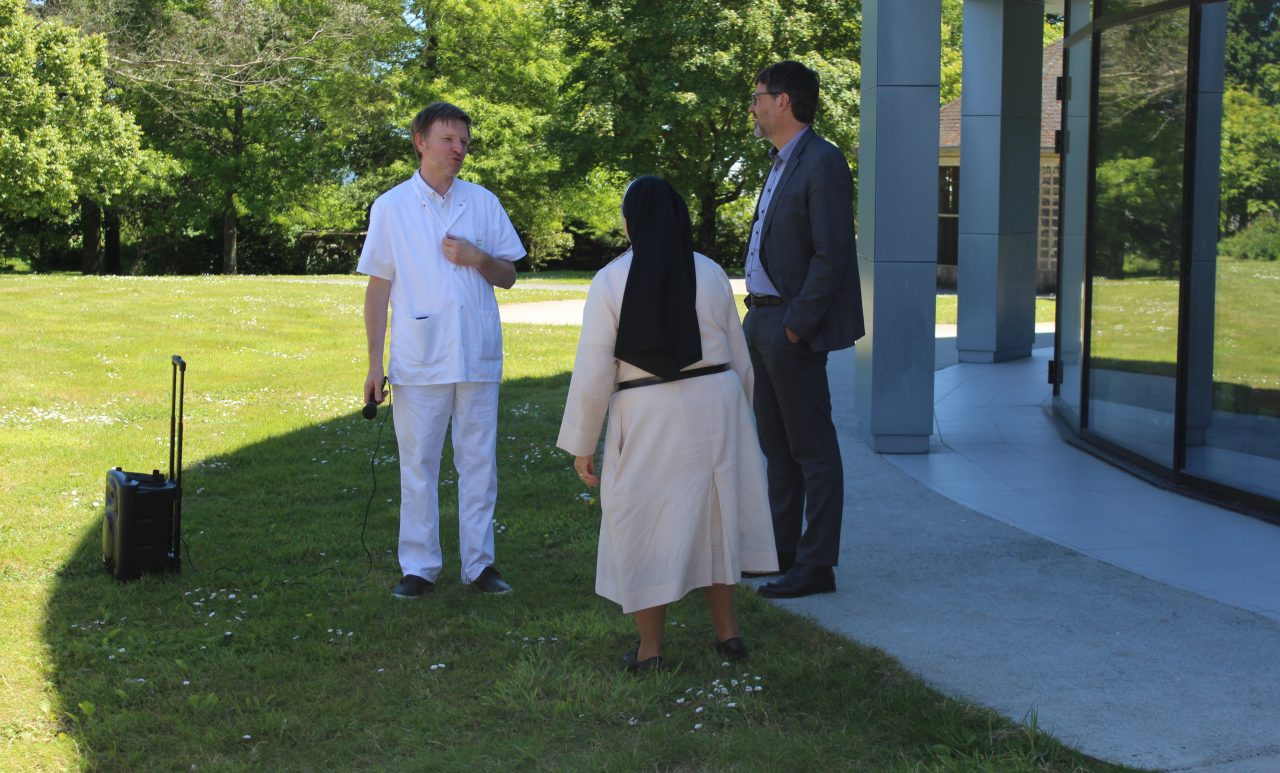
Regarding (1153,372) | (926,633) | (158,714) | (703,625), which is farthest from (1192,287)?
(158,714)

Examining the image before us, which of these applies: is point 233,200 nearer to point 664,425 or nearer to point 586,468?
point 586,468

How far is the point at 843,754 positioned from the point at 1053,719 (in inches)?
29.8

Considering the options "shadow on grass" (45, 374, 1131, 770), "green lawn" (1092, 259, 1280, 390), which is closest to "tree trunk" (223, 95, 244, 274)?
"shadow on grass" (45, 374, 1131, 770)

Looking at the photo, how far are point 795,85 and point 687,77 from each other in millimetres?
30656

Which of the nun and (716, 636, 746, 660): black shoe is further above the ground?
the nun

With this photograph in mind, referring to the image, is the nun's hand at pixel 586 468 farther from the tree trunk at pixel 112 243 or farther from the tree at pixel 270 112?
the tree trunk at pixel 112 243

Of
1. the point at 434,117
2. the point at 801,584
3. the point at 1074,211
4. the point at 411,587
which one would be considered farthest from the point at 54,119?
the point at 801,584

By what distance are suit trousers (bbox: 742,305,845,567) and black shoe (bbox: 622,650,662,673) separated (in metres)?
1.09

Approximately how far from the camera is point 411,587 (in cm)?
584

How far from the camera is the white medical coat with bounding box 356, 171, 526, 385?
18.7 ft

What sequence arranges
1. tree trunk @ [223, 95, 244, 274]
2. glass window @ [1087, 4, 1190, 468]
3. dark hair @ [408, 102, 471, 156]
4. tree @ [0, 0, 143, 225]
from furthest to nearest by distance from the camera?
tree trunk @ [223, 95, 244, 274] < tree @ [0, 0, 143, 225] < glass window @ [1087, 4, 1190, 468] < dark hair @ [408, 102, 471, 156]

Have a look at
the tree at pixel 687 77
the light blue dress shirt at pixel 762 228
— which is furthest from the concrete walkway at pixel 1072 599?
the tree at pixel 687 77

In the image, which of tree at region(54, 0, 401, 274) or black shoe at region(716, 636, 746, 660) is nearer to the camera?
black shoe at region(716, 636, 746, 660)

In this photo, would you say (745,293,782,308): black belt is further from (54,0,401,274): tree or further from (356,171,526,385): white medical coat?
(54,0,401,274): tree
